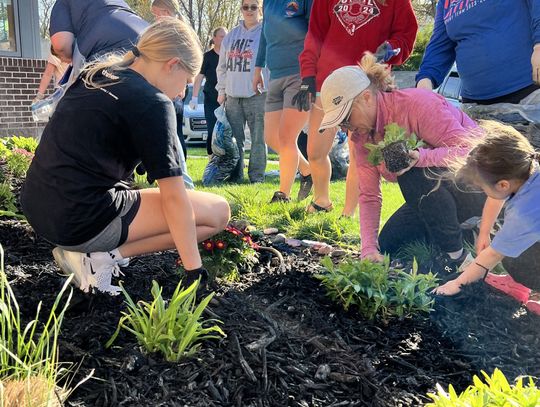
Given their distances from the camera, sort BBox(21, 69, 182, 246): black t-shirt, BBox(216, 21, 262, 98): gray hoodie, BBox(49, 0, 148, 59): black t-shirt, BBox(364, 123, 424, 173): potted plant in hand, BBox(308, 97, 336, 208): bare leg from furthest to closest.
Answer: BBox(216, 21, 262, 98): gray hoodie < BBox(308, 97, 336, 208): bare leg < BBox(49, 0, 148, 59): black t-shirt < BBox(364, 123, 424, 173): potted plant in hand < BBox(21, 69, 182, 246): black t-shirt

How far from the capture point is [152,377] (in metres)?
1.90

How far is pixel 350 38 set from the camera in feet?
13.9

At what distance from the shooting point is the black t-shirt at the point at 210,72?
8.98m

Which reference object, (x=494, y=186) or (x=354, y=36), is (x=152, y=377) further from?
(x=354, y=36)

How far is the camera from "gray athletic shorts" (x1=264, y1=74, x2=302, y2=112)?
504 cm

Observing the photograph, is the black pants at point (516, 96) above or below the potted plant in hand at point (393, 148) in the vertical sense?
above

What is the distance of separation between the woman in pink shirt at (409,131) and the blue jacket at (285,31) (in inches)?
77.1

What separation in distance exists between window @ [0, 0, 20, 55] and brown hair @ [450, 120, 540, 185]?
8.70 meters

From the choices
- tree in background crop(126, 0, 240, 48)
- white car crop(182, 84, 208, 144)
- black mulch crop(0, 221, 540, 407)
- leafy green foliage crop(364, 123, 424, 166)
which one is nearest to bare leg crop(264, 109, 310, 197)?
leafy green foliage crop(364, 123, 424, 166)

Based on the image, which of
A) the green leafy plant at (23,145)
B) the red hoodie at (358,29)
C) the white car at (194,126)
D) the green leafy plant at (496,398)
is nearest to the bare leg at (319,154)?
the red hoodie at (358,29)

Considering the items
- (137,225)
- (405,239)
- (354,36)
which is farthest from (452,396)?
(354,36)

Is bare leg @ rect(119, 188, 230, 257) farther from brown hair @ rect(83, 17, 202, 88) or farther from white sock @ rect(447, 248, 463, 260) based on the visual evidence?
white sock @ rect(447, 248, 463, 260)

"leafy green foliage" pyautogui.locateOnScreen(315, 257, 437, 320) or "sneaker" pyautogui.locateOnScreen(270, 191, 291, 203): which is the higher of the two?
"leafy green foliage" pyautogui.locateOnScreen(315, 257, 437, 320)

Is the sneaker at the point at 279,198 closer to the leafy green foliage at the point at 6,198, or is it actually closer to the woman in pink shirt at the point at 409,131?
the woman in pink shirt at the point at 409,131
